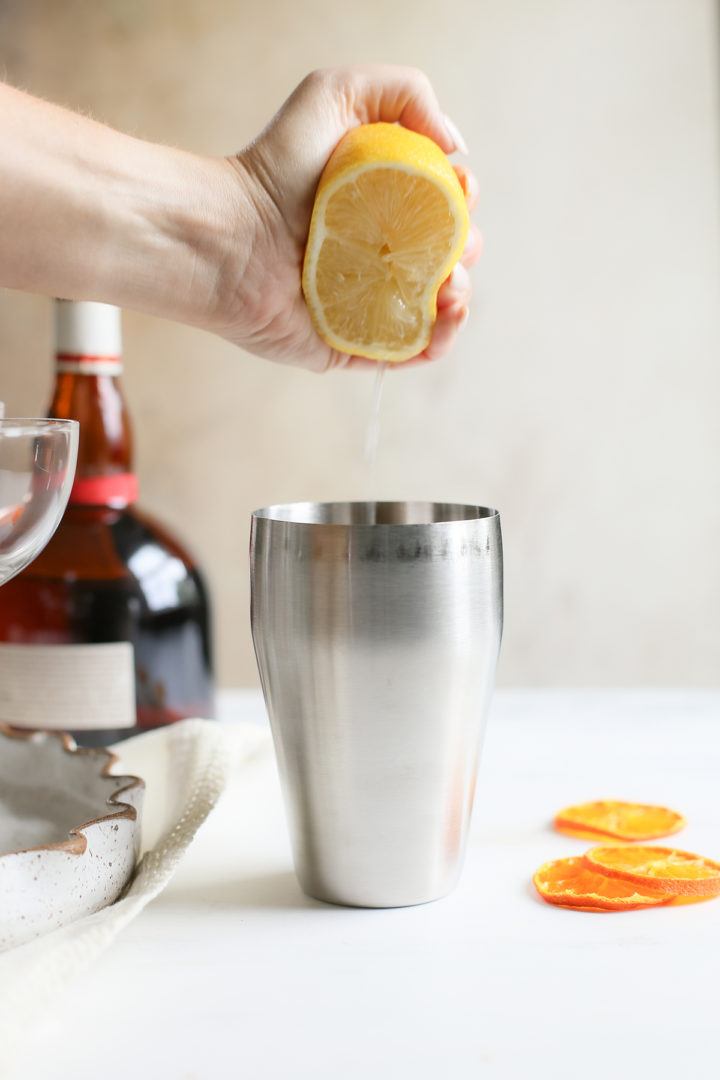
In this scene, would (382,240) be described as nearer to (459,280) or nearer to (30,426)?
(459,280)

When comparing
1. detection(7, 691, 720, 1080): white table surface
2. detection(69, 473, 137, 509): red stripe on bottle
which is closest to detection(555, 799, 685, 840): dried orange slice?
detection(7, 691, 720, 1080): white table surface

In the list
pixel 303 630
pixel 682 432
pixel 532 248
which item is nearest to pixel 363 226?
pixel 303 630

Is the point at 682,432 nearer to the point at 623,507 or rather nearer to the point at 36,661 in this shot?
the point at 623,507

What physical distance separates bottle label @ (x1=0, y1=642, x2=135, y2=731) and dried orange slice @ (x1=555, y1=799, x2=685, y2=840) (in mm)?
382

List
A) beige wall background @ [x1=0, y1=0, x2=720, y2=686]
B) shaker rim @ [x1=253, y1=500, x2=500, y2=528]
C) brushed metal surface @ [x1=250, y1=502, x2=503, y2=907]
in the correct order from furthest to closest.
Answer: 1. beige wall background @ [x1=0, y1=0, x2=720, y2=686]
2. shaker rim @ [x1=253, y1=500, x2=500, y2=528]
3. brushed metal surface @ [x1=250, y1=502, x2=503, y2=907]

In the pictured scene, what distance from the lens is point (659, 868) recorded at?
21.5 inches

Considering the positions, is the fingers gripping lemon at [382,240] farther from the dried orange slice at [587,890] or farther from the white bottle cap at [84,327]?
the dried orange slice at [587,890]

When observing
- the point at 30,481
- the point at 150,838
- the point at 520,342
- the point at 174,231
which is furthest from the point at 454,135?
the point at 520,342

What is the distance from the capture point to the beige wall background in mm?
1592

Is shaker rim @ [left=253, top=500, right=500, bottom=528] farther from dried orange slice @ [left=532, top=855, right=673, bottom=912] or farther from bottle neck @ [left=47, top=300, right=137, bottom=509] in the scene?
bottle neck @ [left=47, top=300, right=137, bottom=509]

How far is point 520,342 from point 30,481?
Answer: 4.20 ft

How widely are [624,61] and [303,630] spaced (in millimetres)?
1408

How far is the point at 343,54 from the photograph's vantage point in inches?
63.4

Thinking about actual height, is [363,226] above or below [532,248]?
below
